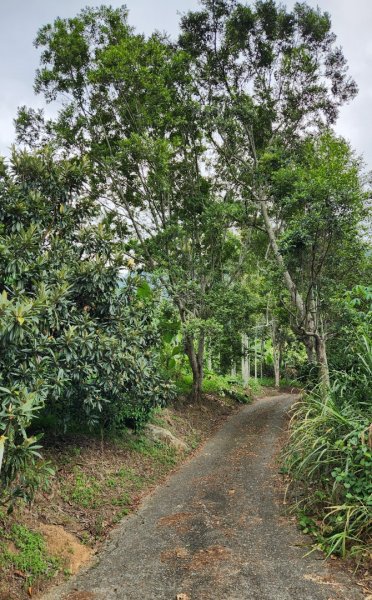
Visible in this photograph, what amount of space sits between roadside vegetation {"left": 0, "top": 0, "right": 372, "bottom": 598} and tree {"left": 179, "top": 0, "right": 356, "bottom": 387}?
0.06 meters

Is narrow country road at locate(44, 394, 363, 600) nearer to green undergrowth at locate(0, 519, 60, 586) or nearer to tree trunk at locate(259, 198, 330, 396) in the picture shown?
green undergrowth at locate(0, 519, 60, 586)

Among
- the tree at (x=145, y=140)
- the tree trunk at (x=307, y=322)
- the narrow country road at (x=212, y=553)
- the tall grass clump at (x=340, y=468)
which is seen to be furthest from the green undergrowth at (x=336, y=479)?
the tree at (x=145, y=140)

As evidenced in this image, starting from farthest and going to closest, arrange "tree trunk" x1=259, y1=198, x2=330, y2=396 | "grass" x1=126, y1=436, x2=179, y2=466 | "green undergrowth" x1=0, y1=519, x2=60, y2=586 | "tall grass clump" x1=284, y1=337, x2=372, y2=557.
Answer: "tree trunk" x1=259, y1=198, x2=330, y2=396, "grass" x1=126, y1=436, x2=179, y2=466, "tall grass clump" x1=284, y1=337, x2=372, y2=557, "green undergrowth" x1=0, y1=519, x2=60, y2=586

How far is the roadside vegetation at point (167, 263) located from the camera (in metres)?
5.19

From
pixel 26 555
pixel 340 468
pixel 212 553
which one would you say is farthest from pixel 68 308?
pixel 340 468

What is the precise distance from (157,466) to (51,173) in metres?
6.12

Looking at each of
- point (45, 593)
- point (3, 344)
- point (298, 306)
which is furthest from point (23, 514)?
point (298, 306)

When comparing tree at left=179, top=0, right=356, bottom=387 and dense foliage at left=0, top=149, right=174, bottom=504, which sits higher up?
tree at left=179, top=0, right=356, bottom=387

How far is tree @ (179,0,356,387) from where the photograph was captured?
41.0 feet

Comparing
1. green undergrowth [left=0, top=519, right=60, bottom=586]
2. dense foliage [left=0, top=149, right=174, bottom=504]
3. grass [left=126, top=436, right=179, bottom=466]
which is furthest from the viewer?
grass [left=126, top=436, right=179, bottom=466]

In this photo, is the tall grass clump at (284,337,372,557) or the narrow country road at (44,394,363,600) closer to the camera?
the narrow country road at (44,394,363,600)

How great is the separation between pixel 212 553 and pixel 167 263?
27.9 ft

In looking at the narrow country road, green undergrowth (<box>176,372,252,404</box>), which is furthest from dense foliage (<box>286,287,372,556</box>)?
green undergrowth (<box>176,372,252,404</box>)

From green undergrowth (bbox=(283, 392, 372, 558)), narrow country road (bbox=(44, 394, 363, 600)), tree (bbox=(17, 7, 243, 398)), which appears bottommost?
narrow country road (bbox=(44, 394, 363, 600))
